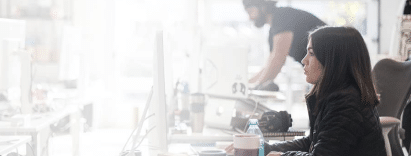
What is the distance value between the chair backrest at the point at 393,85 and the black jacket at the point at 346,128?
1.22 meters

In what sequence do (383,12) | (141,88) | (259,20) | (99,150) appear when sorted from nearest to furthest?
1. (259,20)
2. (99,150)
3. (383,12)
4. (141,88)

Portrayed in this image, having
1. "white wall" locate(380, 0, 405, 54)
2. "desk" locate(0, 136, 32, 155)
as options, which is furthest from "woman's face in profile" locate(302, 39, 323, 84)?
"white wall" locate(380, 0, 405, 54)

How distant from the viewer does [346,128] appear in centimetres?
122

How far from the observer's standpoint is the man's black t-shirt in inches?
111

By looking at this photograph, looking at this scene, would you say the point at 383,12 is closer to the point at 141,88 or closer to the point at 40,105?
the point at 141,88

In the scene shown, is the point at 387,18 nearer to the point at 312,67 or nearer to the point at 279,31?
the point at 279,31

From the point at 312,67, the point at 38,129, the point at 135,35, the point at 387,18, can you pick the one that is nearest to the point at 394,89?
the point at 312,67

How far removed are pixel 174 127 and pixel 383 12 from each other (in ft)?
15.0

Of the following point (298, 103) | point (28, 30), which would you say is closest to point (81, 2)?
point (28, 30)

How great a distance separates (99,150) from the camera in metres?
4.53

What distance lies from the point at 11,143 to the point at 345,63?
1.37 m

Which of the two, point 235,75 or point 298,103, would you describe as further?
point 298,103

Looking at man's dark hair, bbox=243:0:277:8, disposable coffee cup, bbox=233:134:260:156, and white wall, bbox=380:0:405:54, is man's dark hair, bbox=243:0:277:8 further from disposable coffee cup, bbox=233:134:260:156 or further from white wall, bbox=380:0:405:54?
white wall, bbox=380:0:405:54

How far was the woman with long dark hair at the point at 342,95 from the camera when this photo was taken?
1222 millimetres
